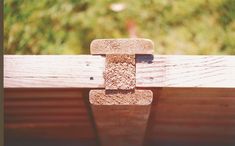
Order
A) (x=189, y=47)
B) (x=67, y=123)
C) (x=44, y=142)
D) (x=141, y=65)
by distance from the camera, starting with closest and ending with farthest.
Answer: (x=141, y=65), (x=189, y=47), (x=67, y=123), (x=44, y=142)

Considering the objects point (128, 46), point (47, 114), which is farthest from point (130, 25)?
point (128, 46)

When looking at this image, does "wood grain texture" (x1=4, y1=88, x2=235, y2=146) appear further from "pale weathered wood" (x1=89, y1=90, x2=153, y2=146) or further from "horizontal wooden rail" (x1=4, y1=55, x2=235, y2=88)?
"horizontal wooden rail" (x1=4, y1=55, x2=235, y2=88)

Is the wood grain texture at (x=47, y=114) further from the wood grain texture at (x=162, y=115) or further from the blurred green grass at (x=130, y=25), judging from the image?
the blurred green grass at (x=130, y=25)

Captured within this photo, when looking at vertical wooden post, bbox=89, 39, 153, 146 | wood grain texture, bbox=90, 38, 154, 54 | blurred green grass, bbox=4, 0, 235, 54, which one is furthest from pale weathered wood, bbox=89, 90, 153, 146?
blurred green grass, bbox=4, 0, 235, 54

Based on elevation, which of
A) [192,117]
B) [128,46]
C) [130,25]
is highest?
[130,25]

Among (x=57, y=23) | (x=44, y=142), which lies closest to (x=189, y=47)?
(x=57, y=23)

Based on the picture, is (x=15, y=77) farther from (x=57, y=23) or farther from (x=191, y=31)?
(x=191, y=31)

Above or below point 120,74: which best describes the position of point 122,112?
below

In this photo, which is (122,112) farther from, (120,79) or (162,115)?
(162,115)
